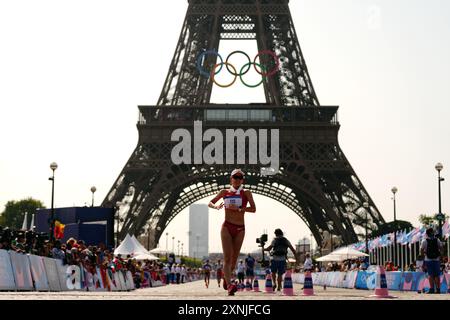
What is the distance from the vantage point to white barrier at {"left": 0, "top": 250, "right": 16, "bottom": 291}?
2145 centimetres

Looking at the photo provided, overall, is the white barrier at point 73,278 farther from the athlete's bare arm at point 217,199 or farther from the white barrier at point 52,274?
the athlete's bare arm at point 217,199

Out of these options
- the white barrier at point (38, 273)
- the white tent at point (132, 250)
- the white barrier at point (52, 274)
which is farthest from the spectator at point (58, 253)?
the white tent at point (132, 250)

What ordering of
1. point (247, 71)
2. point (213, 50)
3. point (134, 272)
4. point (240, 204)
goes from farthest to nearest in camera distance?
point (213, 50) < point (247, 71) < point (134, 272) < point (240, 204)

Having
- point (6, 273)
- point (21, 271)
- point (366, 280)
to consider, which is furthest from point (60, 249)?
point (366, 280)

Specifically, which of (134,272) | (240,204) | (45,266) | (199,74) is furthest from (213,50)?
(240,204)

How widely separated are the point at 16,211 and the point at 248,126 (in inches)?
2377

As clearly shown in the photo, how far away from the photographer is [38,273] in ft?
80.3

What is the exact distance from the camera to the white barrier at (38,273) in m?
24.0

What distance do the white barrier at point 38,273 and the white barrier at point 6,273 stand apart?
5.05 ft

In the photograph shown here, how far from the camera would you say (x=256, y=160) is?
250 ft

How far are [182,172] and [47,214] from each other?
19227 millimetres

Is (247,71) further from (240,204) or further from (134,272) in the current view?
(240,204)

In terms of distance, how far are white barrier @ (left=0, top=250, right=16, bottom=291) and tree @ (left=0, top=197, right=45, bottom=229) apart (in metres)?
103

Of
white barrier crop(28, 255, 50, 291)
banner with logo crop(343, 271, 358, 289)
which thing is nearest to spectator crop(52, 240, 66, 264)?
white barrier crop(28, 255, 50, 291)
